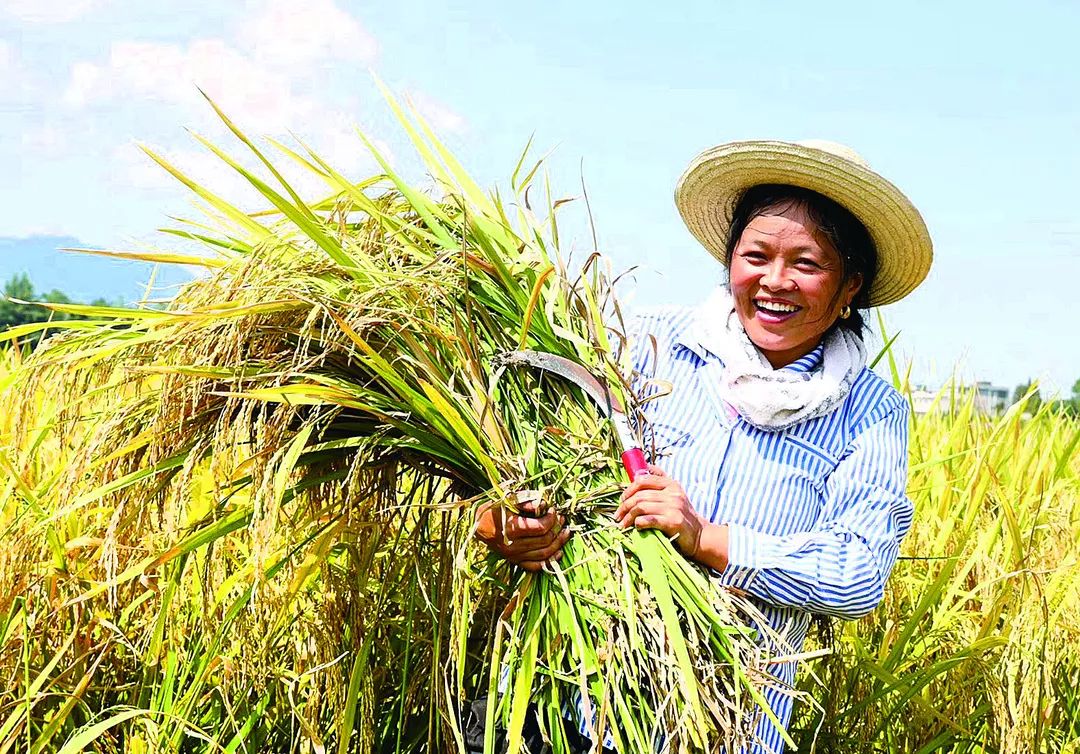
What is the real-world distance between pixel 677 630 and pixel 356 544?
73cm

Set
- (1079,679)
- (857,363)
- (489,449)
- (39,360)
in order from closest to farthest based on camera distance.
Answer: (489,449) < (39,360) < (857,363) < (1079,679)

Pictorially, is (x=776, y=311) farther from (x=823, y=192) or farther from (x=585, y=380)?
(x=585, y=380)

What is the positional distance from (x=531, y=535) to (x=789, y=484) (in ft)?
1.52

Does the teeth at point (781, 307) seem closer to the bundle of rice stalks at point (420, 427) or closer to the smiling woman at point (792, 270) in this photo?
the smiling woman at point (792, 270)

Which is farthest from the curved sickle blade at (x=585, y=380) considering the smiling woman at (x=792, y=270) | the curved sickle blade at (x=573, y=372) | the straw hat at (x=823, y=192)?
the straw hat at (x=823, y=192)

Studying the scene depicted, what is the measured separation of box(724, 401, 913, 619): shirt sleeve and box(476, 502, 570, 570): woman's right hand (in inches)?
10.5

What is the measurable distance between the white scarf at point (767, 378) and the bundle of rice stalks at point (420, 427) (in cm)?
21

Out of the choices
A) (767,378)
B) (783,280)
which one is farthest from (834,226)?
(767,378)

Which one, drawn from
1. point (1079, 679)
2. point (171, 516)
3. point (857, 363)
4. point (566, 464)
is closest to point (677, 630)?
point (566, 464)

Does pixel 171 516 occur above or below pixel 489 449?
Answer: below

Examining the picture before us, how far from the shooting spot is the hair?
6.72 feet

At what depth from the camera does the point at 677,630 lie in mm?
1675

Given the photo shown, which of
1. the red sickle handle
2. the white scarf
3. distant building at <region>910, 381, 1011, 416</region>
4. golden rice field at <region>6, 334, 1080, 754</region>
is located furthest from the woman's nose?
distant building at <region>910, 381, 1011, 416</region>

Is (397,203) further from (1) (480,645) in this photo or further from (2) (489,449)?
(1) (480,645)
